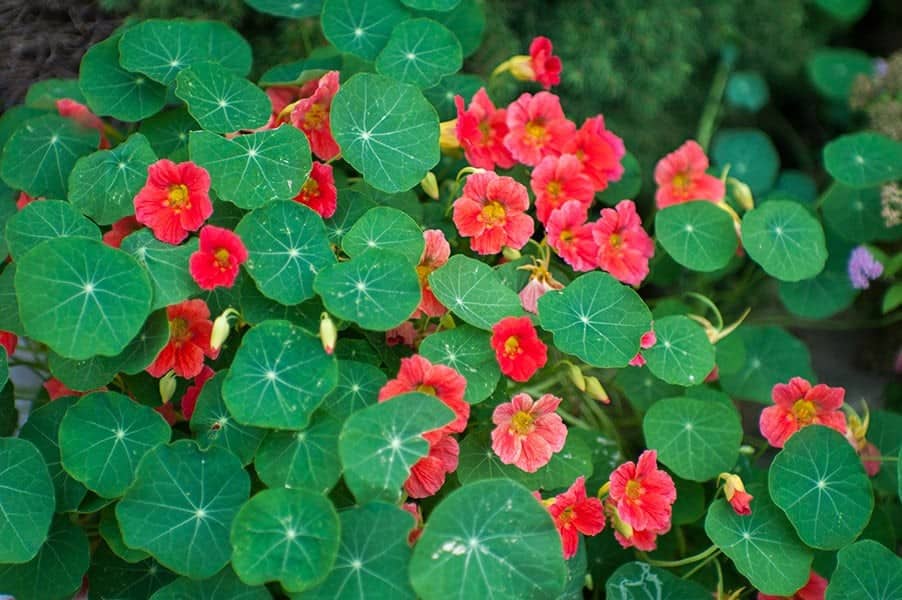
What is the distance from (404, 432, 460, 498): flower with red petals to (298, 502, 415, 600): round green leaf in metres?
0.14

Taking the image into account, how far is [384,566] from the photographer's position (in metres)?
1.36

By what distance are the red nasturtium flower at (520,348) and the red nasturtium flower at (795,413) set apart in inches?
19.8

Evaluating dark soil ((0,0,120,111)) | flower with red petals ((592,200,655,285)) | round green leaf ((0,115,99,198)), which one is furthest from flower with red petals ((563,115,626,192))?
dark soil ((0,0,120,111))

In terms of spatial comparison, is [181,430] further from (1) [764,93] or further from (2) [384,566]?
(1) [764,93]

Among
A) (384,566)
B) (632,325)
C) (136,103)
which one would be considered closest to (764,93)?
(632,325)

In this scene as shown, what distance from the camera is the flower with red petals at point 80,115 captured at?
1854 mm

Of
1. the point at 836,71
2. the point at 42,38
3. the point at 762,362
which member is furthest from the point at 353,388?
the point at 836,71

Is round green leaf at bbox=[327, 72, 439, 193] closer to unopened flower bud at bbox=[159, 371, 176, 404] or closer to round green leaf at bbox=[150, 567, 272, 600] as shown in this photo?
unopened flower bud at bbox=[159, 371, 176, 404]

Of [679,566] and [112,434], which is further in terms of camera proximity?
[679,566]

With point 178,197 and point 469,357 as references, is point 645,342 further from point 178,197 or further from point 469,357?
point 178,197

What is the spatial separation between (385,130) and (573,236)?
0.42 metres

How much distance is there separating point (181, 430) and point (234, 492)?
0.31 m

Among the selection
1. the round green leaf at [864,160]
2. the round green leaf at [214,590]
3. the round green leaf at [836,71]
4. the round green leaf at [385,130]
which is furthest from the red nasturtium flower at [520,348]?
the round green leaf at [836,71]

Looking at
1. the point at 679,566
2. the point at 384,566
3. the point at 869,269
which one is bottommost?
the point at 679,566
